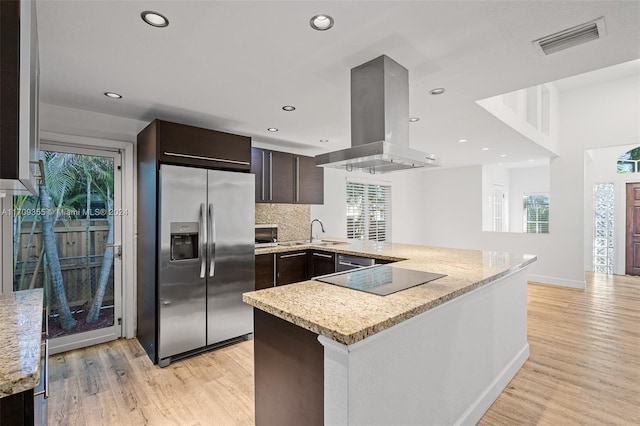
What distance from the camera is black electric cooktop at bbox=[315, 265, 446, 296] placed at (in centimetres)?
171

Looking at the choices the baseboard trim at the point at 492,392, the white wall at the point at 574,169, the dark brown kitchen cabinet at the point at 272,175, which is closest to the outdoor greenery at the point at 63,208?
the dark brown kitchen cabinet at the point at 272,175

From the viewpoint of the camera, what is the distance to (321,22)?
161 cm

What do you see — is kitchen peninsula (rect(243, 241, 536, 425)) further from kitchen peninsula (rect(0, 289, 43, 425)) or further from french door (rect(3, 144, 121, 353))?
french door (rect(3, 144, 121, 353))

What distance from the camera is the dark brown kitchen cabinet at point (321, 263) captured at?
359 cm

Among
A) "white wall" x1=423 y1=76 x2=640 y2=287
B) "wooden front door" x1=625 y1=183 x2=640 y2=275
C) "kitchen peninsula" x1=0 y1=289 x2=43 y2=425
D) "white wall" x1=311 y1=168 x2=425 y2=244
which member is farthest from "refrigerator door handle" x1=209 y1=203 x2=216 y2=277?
"wooden front door" x1=625 y1=183 x2=640 y2=275

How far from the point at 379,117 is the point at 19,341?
206cm

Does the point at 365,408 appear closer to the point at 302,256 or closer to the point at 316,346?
the point at 316,346

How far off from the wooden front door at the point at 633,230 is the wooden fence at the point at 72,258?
30.3 feet

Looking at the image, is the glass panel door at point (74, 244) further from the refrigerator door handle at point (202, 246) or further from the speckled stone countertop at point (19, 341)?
the speckled stone countertop at point (19, 341)

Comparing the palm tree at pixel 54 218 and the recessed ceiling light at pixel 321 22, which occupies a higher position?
the recessed ceiling light at pixel 321 22

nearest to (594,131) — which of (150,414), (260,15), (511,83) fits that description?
(511,83)

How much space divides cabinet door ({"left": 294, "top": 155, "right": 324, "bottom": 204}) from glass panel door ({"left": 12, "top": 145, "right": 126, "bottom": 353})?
6.89 feet

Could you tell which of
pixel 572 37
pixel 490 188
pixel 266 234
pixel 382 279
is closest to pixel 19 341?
pixel 382 279

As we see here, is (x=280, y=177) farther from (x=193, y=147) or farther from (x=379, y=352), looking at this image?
(x=379, y=352)
